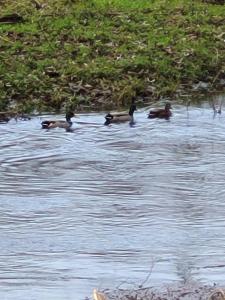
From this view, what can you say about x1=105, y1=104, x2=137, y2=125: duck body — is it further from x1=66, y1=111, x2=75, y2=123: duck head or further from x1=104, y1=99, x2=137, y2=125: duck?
x1=66, y1=111, x2=75, y2=123: duck head

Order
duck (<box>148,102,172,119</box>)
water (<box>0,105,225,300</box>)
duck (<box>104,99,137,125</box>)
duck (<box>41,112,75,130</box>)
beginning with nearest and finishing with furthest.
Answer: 1. water (<box>0,105,225,300</box>)
2. duck (<box>41,112,75,130</box>)
3. duck (<box>104,99,137,125</box>)
4. duck (<box>148,102,172,119</box>)

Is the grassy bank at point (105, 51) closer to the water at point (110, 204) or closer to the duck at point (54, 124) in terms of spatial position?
the water at point (110, 204)

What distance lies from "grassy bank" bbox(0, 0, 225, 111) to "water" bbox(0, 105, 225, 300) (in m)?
0.99

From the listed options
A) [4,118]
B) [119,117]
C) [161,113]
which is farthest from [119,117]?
[4,118]

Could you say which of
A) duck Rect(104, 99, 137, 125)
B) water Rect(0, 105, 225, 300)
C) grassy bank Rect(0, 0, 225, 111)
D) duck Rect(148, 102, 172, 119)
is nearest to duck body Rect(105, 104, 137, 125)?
duck Rect(104, 99, 137, 125)

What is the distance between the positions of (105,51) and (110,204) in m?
7.08

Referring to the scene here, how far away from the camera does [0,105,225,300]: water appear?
372 inches

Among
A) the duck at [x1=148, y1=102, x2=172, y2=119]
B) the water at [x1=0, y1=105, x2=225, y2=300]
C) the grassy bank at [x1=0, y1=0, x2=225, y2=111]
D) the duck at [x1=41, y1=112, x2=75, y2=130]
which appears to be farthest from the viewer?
the grassy bank at [x1=0, y1=0, x2=225, y2=111]

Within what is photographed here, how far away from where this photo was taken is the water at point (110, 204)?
9.45m

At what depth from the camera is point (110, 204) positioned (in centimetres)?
1162

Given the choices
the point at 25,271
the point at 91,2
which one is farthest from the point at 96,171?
the point at 91,2

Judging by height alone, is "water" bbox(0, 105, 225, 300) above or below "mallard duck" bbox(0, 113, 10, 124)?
below

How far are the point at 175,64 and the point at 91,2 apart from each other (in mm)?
3754

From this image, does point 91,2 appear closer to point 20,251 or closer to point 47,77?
point 47,77
